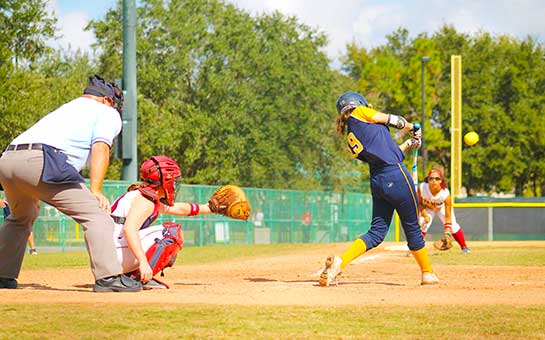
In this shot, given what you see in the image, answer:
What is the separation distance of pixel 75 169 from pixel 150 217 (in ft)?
3.17

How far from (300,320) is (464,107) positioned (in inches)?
2131

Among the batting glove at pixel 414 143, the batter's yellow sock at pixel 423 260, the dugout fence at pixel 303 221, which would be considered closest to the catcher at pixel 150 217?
the batter's yellow sock at pixel 423 260

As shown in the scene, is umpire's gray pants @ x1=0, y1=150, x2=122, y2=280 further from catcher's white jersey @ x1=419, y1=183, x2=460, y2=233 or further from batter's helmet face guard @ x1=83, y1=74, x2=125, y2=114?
catcher's white jersey @ x1=419, y1=183, x2=460, y2=233

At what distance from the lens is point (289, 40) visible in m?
43.2

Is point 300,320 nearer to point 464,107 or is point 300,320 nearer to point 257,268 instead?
point 257,268

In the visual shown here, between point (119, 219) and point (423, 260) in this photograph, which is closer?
point (119, 219)

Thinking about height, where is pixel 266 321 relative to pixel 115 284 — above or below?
below

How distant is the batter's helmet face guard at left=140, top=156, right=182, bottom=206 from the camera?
913cm

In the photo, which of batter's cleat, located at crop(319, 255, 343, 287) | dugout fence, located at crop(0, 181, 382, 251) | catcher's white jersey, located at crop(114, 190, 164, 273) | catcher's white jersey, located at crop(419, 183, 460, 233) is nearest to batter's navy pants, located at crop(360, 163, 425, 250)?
batter's cleat, located at crop(319, 255, 343, 287)

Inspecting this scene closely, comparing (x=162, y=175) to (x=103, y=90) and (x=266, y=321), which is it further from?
(x=266, y=321)

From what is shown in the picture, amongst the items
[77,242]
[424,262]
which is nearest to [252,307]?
[424,262]

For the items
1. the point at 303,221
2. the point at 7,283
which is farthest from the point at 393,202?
the point at 303,221

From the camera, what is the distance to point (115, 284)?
879 centimetres

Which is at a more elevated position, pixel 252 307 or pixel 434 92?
pixel 434 92
